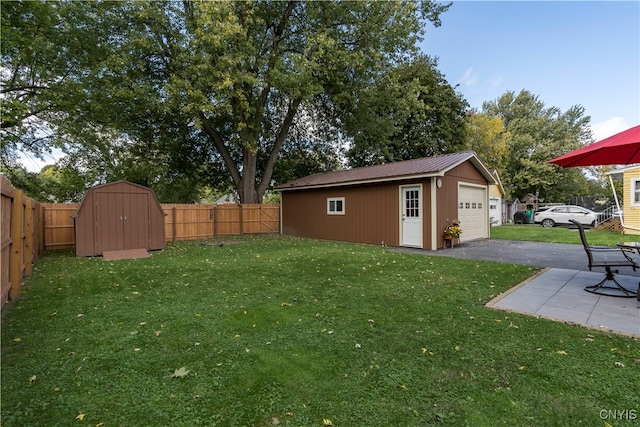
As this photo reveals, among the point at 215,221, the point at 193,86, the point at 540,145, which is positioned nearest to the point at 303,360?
the point at 215,221

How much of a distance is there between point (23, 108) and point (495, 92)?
120ft

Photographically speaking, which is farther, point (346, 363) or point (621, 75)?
point (621, 75)

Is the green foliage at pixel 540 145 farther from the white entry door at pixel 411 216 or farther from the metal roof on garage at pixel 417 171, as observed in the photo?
the white entry door at pixel 411 216

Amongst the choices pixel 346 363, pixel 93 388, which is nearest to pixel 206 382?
pixel 93 388

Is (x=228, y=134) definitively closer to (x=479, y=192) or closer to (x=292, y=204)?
(x=292, y=204)

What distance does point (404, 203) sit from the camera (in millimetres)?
10070

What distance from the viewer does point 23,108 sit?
1020cm

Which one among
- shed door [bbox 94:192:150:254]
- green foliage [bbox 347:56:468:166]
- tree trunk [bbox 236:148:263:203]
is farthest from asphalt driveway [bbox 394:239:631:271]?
green foliage [bbox 347:56:468:166]

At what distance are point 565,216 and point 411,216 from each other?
13.0 metres

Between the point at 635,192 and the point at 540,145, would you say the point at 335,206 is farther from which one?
the point at 540,145

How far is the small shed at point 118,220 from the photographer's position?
848cm

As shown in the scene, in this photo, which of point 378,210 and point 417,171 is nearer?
point 417,171

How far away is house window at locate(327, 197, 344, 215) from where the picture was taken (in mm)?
12094

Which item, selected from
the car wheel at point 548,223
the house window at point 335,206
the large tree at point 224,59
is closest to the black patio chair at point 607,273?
the house window at point 335,206
